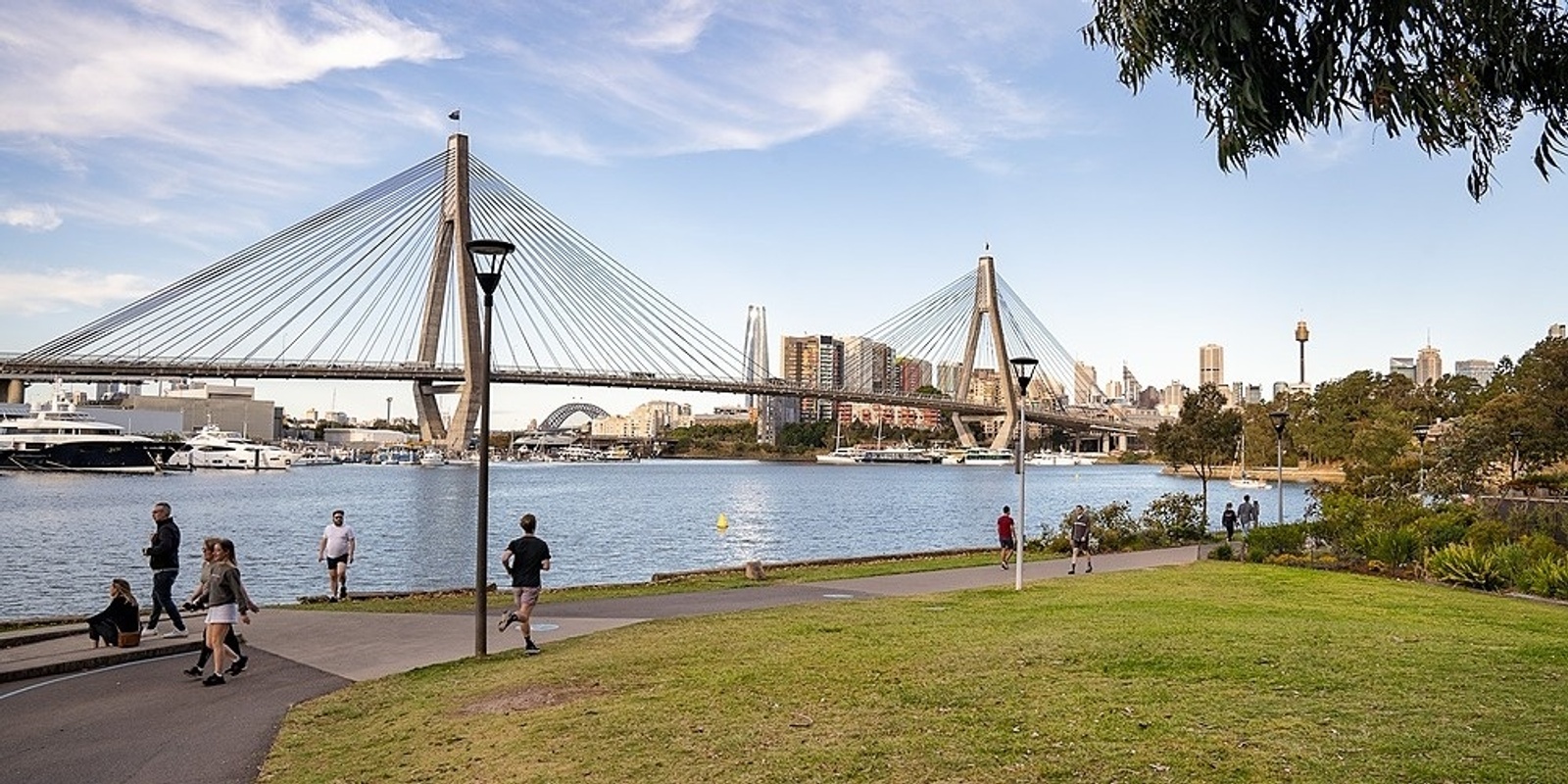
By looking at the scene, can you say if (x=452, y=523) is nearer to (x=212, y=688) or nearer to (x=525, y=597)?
(x=525, y=597)

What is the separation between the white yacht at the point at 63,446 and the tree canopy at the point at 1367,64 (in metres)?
107

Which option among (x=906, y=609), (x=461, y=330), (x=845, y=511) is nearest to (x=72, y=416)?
(x=461, y=330)

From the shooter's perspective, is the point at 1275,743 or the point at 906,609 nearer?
the point at 1275,743

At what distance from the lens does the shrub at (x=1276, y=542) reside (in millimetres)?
25594

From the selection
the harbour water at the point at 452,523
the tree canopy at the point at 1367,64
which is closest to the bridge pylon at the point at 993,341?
the harbour water at the point at 452,523

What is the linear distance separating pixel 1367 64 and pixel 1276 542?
21.7m

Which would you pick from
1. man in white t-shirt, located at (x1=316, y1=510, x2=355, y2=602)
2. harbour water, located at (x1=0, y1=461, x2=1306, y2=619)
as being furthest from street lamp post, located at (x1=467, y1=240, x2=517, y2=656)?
harbour water, located at (x1=0, y1=461, x2=1306, y2=619)

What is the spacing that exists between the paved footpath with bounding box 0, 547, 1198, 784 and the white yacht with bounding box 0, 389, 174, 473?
305ft

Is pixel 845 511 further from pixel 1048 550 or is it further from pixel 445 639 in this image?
pixel 445 639

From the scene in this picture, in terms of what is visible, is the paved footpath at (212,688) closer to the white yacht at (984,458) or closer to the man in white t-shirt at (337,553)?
the man in white t-shirt at (337,553)

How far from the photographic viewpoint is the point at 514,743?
8.68m

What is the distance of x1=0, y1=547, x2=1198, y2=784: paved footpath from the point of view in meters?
9.14

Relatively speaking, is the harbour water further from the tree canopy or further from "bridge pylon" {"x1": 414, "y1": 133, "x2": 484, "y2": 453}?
the tree canopy

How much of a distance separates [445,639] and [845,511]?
49.8 meters
